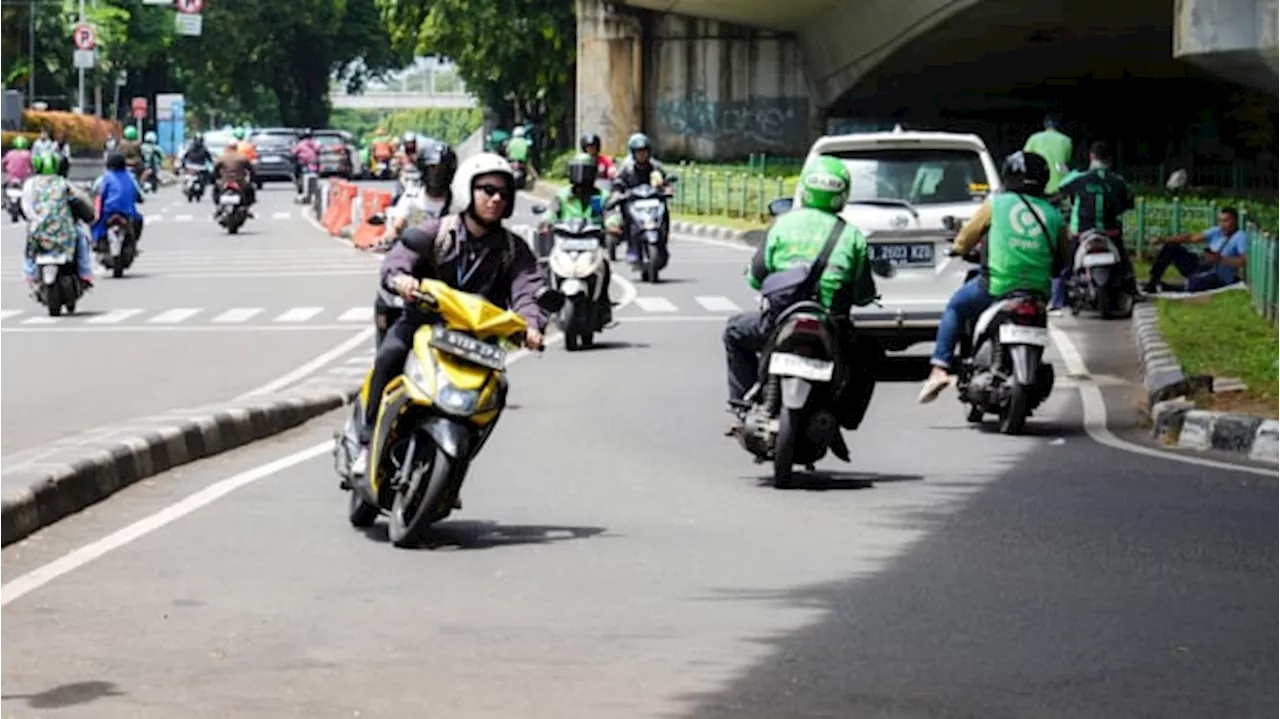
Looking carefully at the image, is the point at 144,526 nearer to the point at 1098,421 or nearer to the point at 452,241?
the point at 452,241

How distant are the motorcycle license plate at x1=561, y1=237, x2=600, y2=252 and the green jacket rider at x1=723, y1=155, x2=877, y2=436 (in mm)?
9228

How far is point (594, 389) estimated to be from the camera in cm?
1928

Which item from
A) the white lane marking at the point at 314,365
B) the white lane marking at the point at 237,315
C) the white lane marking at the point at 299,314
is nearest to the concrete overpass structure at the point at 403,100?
the white lane marking at the point at 237,315

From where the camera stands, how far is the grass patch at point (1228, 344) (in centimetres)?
1675

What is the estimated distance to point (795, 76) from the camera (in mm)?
69938

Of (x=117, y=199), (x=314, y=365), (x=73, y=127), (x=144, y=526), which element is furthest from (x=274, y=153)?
(x=144, y=526)

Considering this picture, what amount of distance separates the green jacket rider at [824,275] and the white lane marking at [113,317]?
14128 millimetres

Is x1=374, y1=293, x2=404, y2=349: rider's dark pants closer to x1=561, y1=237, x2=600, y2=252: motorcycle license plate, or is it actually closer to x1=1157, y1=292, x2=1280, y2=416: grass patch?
x1=1157, y1=292, x2=1280, y2=416: grass patch

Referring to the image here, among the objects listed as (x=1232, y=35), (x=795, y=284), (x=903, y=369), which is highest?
(x=1232, y=35)

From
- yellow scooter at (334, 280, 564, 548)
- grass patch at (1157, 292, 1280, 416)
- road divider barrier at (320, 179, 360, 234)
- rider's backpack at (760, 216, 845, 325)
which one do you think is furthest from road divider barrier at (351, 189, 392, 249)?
yellow scooter at (334, 280, 564, 548)

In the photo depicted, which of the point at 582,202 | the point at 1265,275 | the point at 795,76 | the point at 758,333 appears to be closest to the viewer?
the point at 758,333

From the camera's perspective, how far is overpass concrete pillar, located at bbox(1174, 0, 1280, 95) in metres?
→ 30.0

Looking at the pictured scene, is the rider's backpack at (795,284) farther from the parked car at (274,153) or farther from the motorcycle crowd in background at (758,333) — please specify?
the parked car at (274,153)

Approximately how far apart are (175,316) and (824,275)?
15.4m
